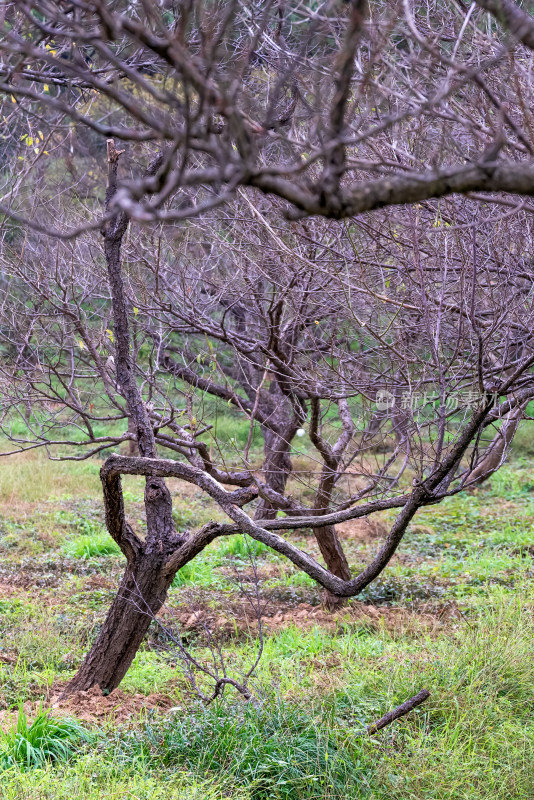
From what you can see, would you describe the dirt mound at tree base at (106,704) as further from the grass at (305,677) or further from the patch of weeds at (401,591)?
the patch of weeds at (401,591)

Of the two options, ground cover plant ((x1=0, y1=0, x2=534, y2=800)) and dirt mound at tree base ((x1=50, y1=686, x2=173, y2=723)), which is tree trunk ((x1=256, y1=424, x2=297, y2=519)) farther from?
dirt mound at tree base ((x1=50, y1=686, x2=173, y2=723))

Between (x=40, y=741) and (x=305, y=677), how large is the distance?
1799 millimetres

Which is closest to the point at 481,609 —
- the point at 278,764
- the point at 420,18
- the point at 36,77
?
the point at 278,764

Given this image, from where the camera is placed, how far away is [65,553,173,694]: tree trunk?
4.55m

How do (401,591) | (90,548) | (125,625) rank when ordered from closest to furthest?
(125,625) < (401,591) < (90,548)

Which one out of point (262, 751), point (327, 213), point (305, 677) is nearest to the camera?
point (327, 213)

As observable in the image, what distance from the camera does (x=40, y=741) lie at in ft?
12.7

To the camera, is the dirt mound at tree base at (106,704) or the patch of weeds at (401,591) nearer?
the dirt mound at tree base at (106,704)

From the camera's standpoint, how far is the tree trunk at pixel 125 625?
14.9ft

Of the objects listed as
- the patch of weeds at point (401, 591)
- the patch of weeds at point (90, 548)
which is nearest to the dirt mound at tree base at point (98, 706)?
the patch of weeds at point (401, 591)

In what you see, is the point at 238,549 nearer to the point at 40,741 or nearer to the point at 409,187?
the point at 40,741

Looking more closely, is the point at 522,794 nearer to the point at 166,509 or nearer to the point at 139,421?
the point at 166,509

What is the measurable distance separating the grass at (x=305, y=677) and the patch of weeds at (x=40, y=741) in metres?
0.02

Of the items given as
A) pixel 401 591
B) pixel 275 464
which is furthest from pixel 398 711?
pixel 275 464
